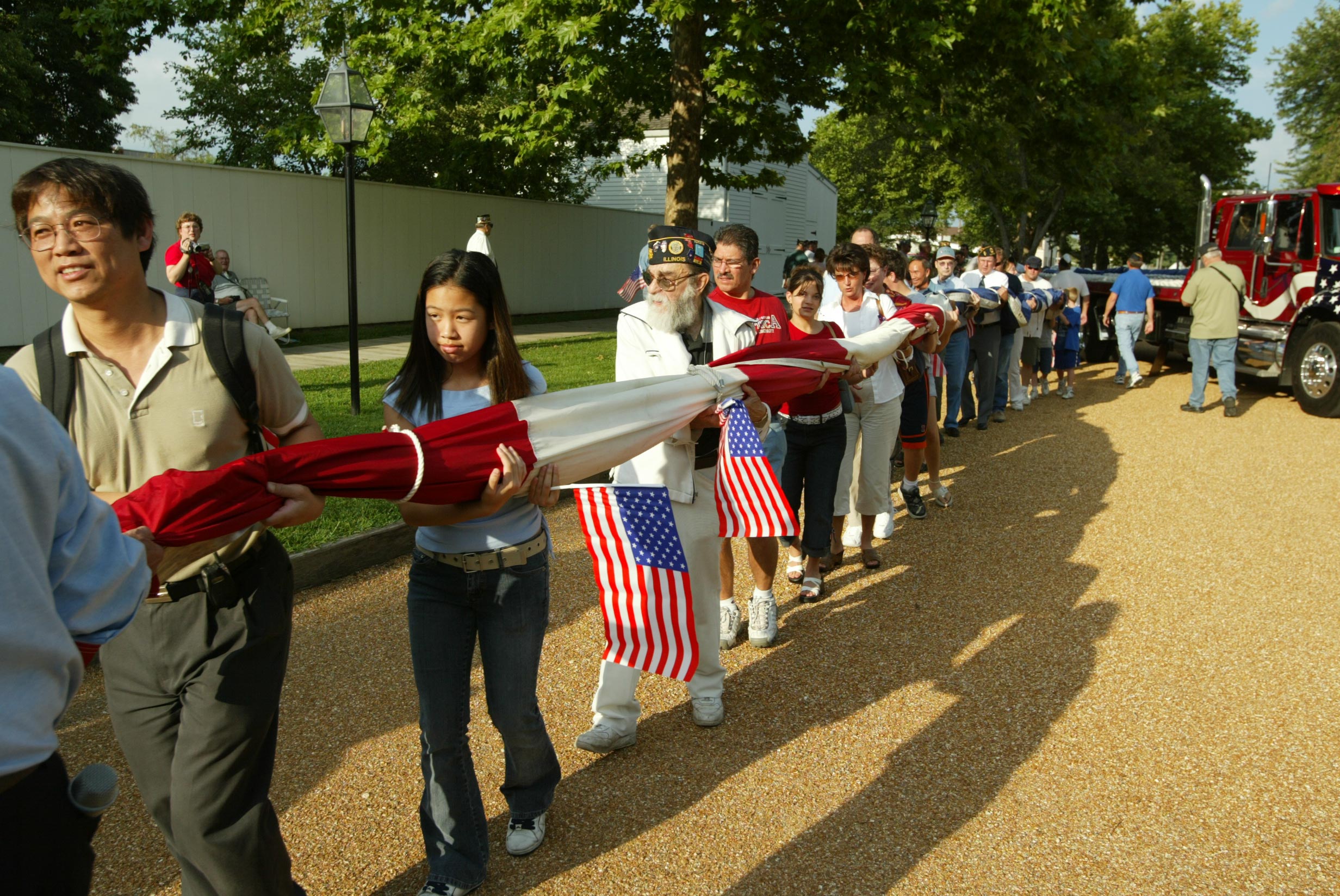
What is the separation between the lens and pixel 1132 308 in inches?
621

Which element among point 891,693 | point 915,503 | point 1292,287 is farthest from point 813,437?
point 1292,287

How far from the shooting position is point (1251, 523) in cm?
816

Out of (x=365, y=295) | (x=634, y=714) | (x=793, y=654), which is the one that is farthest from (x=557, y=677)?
(x=365, y=295)

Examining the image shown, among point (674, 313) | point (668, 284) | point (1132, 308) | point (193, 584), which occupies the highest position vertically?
point (668, 284)

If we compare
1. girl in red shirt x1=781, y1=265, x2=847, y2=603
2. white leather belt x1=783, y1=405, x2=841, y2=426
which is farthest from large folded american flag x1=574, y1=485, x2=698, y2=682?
white leather belt x1=783, y1=405, x2=841, y2=426

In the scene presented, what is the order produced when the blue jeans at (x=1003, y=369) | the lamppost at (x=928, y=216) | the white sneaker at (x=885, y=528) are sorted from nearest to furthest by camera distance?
the white sneaker at (x=885, y=528)
the blue jeans at (x=1003, y=369)
the lamppost at (x=928, y=216)

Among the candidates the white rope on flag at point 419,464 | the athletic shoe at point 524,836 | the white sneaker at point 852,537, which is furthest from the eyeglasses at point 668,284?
the white sneaker at point 852,537

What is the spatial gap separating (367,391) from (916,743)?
850 cm

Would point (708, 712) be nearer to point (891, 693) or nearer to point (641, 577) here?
point (891, 693)

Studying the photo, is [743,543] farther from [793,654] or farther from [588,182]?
[588,182]

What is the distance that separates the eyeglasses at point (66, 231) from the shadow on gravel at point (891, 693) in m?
2.16

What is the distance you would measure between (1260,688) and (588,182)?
34.0 metres

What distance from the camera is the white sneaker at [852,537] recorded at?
24.5 feet

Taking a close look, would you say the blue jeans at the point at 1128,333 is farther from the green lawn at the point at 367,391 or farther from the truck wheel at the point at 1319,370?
the green lawn at the point at 367,391
